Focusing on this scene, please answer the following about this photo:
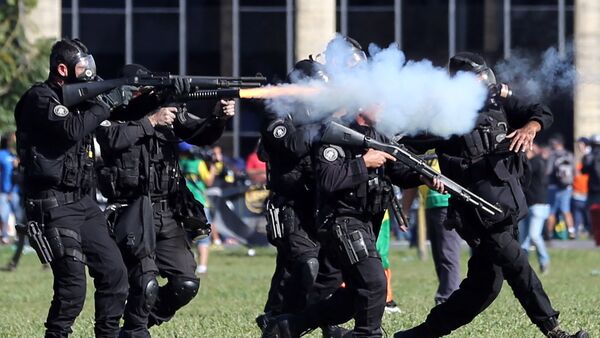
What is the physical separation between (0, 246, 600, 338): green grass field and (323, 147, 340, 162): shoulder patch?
2.17 m

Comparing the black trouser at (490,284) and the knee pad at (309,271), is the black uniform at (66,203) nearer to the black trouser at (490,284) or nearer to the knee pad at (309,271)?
the knee pad at (309,271)

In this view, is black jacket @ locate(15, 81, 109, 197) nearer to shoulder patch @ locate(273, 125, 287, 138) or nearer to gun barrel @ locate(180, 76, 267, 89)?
gun barrel @ locate(180, 76, 267, 89)

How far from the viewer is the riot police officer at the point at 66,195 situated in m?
8.87

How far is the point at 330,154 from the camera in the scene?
898 cm

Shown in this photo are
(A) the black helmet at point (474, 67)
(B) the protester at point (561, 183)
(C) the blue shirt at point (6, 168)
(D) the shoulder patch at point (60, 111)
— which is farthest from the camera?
(B) the protester at point (561, 183)

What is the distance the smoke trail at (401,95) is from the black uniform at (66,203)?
149cm

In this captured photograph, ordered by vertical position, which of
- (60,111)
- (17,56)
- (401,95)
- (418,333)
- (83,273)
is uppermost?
(17,56)

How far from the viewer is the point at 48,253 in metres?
8.98

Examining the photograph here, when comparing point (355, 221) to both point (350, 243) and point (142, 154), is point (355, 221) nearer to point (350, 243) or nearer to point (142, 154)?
point (350, 243)

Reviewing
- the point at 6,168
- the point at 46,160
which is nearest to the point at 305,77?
the point at 46,160

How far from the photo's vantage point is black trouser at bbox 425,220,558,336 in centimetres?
944

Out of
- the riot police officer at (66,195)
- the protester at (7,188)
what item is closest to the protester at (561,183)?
the protester at (7,188)

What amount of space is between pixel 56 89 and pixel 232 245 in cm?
1571

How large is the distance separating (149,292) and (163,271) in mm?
381
